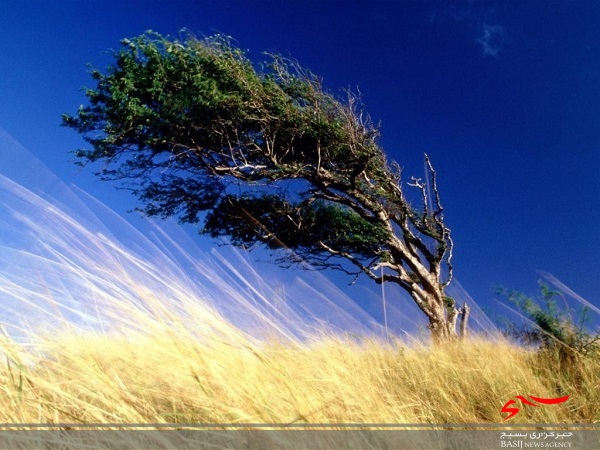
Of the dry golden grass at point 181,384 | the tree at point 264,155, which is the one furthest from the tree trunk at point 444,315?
the dry golden grass at point 181,384

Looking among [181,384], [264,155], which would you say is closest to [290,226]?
[264,155]

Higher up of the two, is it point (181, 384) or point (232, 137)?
point (232, 137)

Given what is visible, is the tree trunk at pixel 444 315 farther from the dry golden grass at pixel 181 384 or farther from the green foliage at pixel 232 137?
the dry golden grass at pixel 181 384

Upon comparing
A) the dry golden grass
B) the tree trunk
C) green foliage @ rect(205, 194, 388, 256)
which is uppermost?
green foliage @ rect(205, 194, 388, 256)

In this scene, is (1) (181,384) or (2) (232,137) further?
(2) (232,137)

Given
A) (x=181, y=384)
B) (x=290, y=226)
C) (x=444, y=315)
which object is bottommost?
(x=181, y=384)

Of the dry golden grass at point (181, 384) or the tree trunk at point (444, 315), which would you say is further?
the tree trunk at point (444, 315)

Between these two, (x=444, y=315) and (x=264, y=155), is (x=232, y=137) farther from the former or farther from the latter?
(x=444, y=315)

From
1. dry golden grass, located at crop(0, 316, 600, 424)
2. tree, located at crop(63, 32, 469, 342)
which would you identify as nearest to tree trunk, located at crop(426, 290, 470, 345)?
tree, located at crop(63, 32, 469, 342)

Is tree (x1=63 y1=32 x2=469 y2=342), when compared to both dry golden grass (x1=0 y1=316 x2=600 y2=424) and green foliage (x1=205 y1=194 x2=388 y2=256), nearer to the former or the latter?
green foliage (x1=205 y1=194 x2=388 y2=256)

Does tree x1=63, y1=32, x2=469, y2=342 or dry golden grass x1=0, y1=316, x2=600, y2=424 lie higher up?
tree x1=63, y1=32, x2=469, y2=342

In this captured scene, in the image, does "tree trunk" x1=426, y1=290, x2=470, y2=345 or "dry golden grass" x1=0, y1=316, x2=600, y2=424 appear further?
"tree trunk" x1=426, y1=290, x2=470, y2=345

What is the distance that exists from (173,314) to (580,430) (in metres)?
3.10

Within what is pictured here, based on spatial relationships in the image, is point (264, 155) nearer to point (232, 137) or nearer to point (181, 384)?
point (232, 137)
